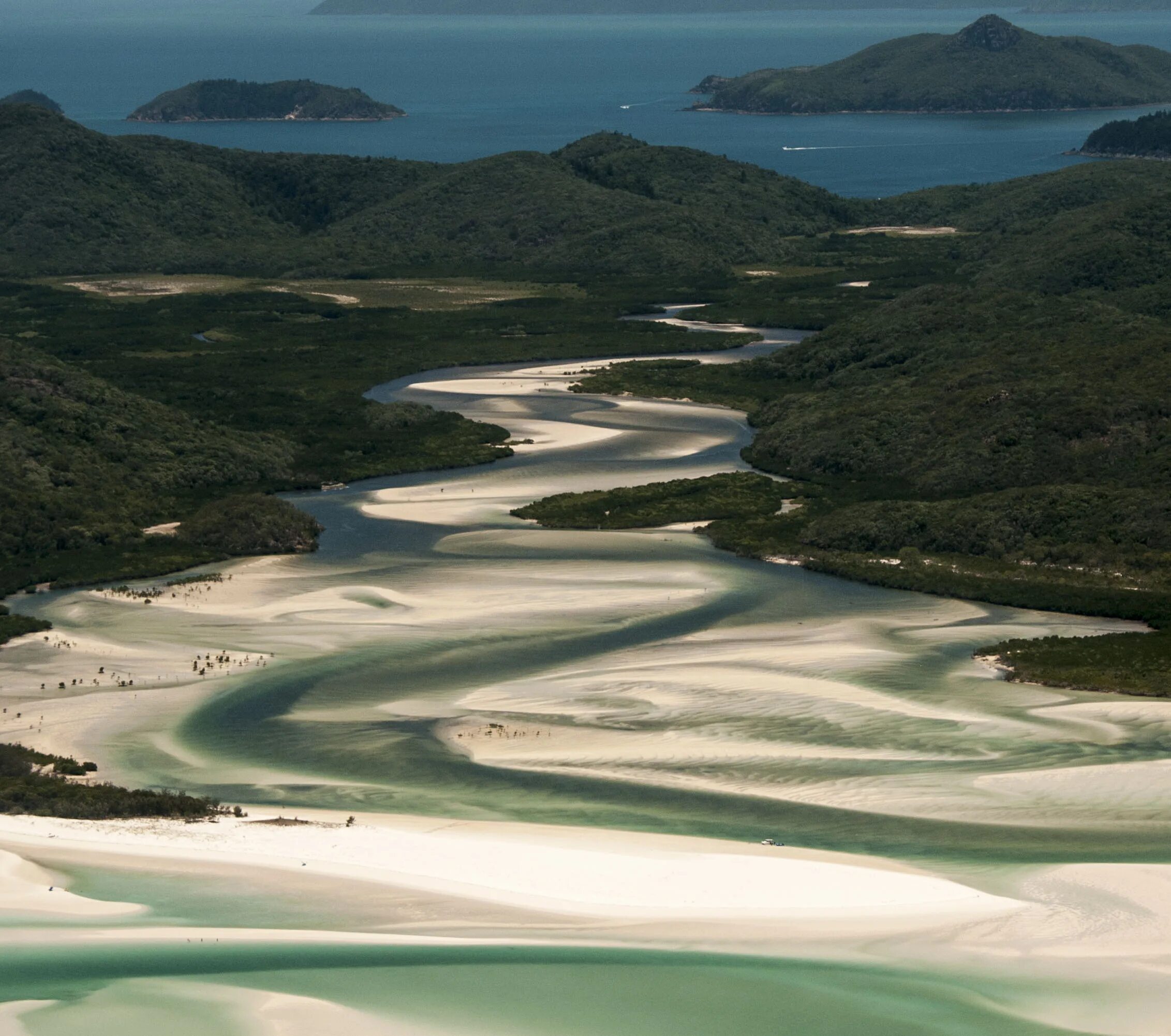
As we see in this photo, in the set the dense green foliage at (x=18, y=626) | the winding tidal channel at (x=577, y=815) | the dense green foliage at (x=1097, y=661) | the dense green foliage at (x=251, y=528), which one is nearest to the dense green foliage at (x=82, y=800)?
the winding tidal channel at (x=577, y=815)

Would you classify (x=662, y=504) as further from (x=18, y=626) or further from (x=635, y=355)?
(x=635, y=355)

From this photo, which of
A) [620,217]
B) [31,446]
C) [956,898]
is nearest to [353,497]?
[31,446]

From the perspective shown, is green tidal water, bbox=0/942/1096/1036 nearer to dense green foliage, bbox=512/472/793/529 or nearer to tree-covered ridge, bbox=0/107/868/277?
dense green foliage, bbox=512/472/793/529

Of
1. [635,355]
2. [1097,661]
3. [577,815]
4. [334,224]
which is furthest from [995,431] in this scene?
[334,224]

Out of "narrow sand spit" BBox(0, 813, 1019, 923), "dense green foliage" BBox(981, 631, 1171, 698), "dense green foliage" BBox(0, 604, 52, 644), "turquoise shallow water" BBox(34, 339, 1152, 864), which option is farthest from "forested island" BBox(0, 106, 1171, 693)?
"narrow sand spit" BBox(0, 813, 1019, 923)

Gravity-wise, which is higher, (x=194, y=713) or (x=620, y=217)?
(x=620, y=217)

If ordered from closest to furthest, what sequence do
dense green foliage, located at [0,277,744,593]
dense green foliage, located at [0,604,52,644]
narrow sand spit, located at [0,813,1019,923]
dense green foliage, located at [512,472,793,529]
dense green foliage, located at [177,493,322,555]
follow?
1. narrow sand spit, located at [0,813,1019,923]
2. dense green foliage, located at [0,604,52,644]
3. dense green foliage, located at [177,493,322,555]
4. dense green foliage, located at [0,277,744,593]
5. dense green foliage, located at [512,472,793,529]

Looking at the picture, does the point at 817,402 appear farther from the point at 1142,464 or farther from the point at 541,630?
the point at 541,630
